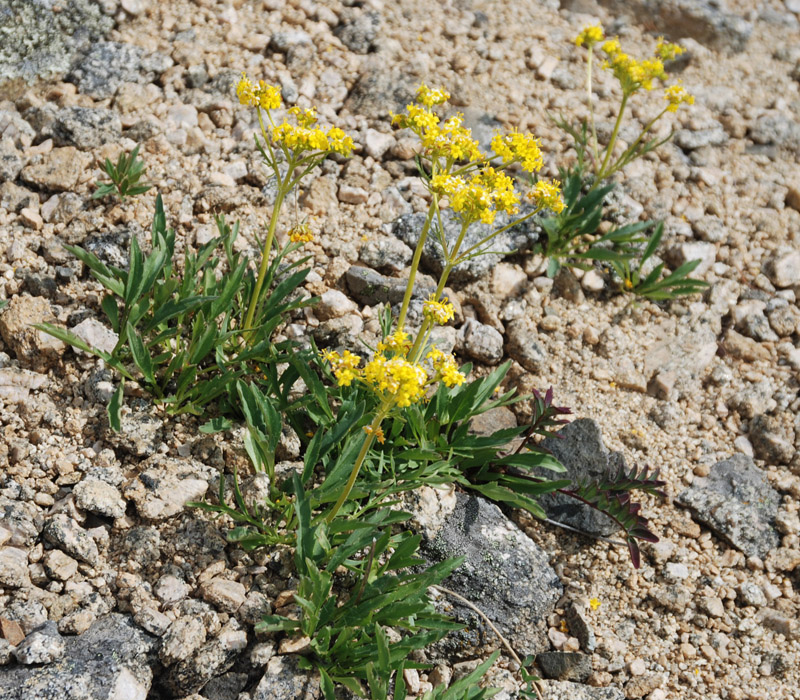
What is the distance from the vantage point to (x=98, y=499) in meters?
3.36

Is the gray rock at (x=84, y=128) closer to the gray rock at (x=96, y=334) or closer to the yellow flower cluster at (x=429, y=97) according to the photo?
the gray rock at (x=96, y=334)

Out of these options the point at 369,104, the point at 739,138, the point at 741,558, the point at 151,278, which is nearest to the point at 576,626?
the point at 741,558

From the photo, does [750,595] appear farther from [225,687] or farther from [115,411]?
[115,411]

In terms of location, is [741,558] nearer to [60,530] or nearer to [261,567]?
[261,567]

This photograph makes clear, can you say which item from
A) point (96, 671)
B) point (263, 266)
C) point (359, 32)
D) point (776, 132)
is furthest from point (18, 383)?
point (776, 132)

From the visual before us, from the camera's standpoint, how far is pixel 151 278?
383 centimetres

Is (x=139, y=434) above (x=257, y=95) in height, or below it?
below

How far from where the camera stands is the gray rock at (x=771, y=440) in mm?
4312

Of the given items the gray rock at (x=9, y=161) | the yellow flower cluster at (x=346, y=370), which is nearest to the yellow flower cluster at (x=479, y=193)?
the yellow flower cluster at (x=346, y=370)

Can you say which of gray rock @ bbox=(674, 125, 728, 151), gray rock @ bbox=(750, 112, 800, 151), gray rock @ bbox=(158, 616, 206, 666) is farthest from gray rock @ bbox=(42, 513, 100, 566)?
gray rock @ bbox=(750, 112, 800, 151)

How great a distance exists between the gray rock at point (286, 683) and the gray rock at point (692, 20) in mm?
5838

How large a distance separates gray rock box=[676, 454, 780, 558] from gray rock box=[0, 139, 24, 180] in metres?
4.06

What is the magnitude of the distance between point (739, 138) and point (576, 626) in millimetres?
4009

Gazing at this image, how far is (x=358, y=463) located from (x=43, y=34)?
148 inches
